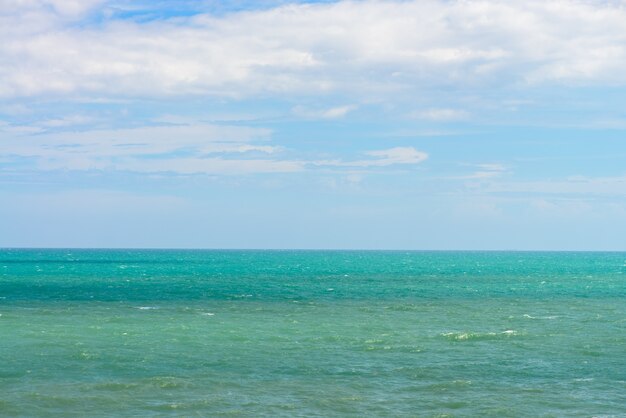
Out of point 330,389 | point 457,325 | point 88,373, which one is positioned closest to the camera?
point 330,389

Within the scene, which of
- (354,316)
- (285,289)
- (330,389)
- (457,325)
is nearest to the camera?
(330,389)

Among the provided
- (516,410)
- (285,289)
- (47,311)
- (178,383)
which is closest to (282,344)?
(178,383)

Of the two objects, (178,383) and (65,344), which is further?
(65,344)

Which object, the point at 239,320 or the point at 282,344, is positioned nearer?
the point at 282,344

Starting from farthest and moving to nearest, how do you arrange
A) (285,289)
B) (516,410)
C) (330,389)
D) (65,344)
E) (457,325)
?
(285,289)
(457,325)
(65,344)
(330,389)
(516,410)

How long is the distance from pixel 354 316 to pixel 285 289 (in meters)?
35.9

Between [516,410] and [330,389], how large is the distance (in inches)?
305

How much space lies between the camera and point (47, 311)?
6525 cm

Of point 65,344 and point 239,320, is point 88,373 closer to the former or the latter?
point 65,344

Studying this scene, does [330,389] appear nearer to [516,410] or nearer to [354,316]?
[516,410]

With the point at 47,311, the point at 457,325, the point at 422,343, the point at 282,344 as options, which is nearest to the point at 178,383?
the point at 282,344

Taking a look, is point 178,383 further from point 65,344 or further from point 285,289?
point 285,289

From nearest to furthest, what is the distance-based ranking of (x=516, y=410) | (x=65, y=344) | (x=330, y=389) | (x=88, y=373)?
(x=516, y=410), (x=330, y=389), (x=88, y=373), (x=65, y=344)

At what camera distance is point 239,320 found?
58594 millimetres
